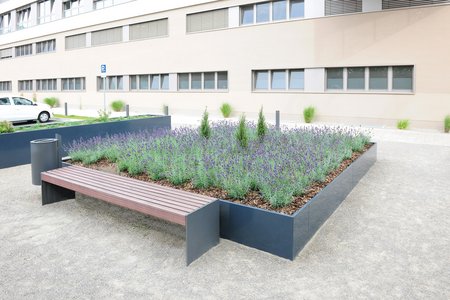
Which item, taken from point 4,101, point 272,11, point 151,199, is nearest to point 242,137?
point 151,199

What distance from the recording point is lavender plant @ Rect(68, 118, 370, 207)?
5.58 m

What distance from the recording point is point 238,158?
22.7ft

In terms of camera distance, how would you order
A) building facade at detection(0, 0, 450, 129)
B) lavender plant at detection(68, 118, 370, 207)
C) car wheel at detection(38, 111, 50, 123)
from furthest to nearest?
car wheel at detection(38, 111, 50, 123) < building facade at detection(0, 0, 450, 129) < lavender plant at detection(68, 118, 370, 207)

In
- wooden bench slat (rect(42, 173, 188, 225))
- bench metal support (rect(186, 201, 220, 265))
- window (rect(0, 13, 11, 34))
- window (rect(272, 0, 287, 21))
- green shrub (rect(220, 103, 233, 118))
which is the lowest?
bench metal support (rect(186, 201, 220, 265))

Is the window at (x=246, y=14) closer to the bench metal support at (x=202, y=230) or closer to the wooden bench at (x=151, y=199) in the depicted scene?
the wooden bench at (x=151, y=199)

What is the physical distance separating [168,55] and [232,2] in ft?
17.9

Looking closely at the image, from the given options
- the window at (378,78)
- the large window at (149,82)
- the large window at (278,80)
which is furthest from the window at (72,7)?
the window at (378,78)

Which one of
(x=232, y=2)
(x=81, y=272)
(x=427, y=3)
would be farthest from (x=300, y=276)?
(x=232, y=2)

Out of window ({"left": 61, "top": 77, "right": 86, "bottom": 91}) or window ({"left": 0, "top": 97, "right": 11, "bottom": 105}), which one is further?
window ({"left": 61, "top": 77, "right": 86, "bottom": 91})

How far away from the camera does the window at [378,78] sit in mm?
17266

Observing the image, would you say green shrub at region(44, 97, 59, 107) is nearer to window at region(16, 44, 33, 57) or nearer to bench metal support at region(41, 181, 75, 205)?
window at region(16, 44, 33, 57)

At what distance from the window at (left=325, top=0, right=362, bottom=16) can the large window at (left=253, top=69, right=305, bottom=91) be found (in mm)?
3039

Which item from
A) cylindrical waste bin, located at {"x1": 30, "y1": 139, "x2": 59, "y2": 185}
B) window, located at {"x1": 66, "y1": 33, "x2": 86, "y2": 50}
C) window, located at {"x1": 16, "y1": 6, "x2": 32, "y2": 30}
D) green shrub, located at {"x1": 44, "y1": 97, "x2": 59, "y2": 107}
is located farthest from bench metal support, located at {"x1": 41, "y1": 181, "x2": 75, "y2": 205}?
window, located at {"x1": 16, "y1": 6, "x2": 32, "y2": 30}

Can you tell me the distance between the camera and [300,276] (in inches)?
160
